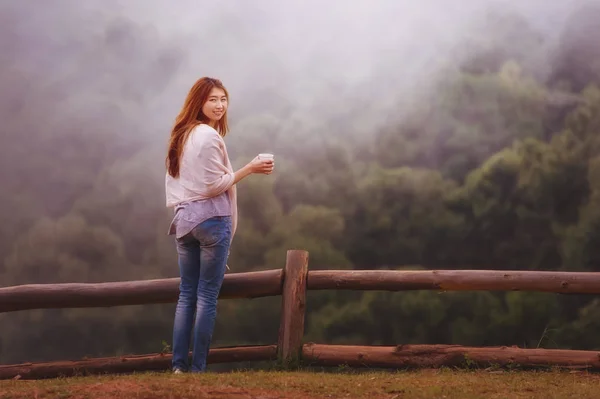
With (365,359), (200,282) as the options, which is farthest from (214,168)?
(365,359)

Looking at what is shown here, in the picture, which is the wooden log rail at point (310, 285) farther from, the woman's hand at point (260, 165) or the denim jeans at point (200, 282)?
the woman's hand at point (260, 165)

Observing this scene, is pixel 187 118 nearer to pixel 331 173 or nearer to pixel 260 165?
pixel 260 165

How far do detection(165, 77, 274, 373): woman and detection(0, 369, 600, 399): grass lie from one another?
0.36 meters

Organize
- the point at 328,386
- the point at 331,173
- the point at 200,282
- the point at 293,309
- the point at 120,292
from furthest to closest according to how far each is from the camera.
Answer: the point at 331,173, the point at 120,292, the point at 293,309, the point at 200,282, the point at 328,386

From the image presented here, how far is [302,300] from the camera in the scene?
6.22m

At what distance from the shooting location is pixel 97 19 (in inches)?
330

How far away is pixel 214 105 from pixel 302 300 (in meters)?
1.76

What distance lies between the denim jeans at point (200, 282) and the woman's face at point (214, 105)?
2.28 feet

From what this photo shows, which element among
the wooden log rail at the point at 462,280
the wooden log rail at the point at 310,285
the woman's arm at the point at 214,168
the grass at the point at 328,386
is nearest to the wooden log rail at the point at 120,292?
the wooden log rail at the point at 310,285

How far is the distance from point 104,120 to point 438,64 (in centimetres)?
351

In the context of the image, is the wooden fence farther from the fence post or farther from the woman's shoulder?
the woman's shoulder

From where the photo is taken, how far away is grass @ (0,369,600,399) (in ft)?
14.6

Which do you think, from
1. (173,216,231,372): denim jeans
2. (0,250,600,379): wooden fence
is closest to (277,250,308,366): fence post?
(0,250,600,379): wooden fence

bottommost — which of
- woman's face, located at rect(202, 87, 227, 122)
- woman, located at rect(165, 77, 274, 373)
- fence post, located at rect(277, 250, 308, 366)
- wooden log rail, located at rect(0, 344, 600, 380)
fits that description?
wooden log rail, located at rect(0, 344, 600, 380)
